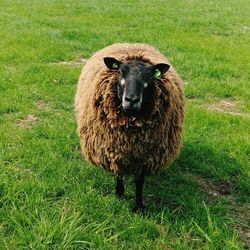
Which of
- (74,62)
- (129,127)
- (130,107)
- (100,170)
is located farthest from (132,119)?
(74,62)

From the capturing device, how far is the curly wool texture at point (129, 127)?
13.6 feet

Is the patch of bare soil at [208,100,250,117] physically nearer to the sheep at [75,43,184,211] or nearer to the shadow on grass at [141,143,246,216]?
the shadow on grass at [141,143,246,216]

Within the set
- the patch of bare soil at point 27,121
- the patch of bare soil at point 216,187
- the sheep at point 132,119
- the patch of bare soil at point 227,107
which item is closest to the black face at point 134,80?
the sheep at point 132,119

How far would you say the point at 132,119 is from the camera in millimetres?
4082

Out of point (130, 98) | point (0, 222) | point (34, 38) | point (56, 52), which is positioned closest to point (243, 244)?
point (130, 98)

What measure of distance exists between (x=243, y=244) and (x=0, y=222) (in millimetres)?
2023

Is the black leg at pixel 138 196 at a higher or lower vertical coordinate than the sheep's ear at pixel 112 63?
lower

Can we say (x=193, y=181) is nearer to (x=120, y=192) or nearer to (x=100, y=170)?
(x=120, y=192)

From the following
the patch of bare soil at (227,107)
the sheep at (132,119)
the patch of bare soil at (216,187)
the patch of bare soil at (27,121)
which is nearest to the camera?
the sheep at (132,119)

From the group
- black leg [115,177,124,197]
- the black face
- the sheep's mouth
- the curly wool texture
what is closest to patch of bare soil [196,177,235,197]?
the curly wool texture

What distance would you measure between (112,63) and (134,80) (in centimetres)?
41

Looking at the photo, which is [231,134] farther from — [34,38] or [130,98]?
[34,38]

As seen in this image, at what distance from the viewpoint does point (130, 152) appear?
4.19 meters

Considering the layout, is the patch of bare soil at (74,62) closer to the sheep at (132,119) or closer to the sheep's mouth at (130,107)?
the sheep at (132,119)
